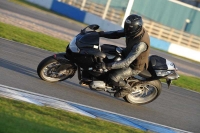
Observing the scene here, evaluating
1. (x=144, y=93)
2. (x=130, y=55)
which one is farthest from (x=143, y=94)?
(x=130, y=55)

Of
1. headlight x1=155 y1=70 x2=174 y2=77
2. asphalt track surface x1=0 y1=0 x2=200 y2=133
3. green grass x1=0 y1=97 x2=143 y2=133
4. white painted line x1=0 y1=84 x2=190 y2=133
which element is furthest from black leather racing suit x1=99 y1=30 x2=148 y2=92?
green grass x1=0 y1=97 x2=143 y2=133

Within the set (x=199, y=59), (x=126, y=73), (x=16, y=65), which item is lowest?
(x=199, y=59)

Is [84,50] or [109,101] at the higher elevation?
[84,50]

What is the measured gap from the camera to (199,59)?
39.9m

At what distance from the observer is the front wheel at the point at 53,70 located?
11.0 meters

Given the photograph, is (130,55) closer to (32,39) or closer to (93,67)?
(93,67)

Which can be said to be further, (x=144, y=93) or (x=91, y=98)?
(x=144, y=93)

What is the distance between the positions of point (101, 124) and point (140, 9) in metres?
33.8

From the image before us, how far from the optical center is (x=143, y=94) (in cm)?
1171

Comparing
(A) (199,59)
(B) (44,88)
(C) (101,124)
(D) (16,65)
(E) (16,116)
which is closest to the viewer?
(E) (16,116)

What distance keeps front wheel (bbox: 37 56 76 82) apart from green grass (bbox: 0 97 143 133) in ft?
6.94

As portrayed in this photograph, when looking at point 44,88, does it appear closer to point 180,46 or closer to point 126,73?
point 126,73

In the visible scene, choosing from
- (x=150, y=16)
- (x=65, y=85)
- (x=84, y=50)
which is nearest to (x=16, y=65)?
(x=65, y=85)

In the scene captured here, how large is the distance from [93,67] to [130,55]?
2.63 feet
